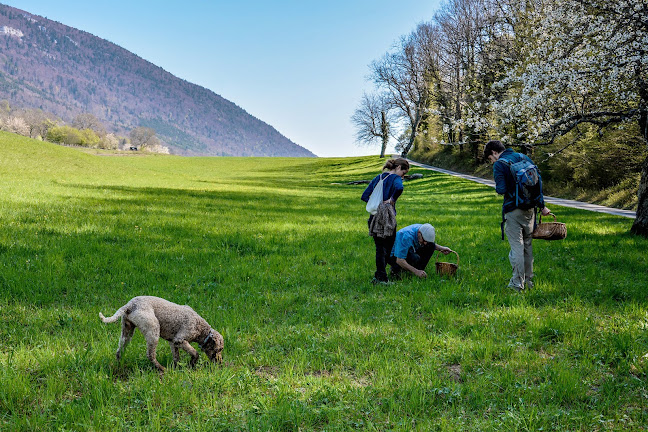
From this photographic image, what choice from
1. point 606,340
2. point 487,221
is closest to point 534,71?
point 487,221

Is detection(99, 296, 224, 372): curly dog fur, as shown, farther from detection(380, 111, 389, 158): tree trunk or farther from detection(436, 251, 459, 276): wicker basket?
detection(380, 111, 389, 158): tree trunk

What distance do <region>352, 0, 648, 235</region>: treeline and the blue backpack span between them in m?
5.15

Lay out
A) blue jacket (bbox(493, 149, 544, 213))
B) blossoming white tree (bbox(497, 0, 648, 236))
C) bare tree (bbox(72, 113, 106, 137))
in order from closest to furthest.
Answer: blue jacket (bbox(493, 149, 544, 213)) < blossoming white tree (bbox(497, 0, 648, 236)) < bare tree (bbox(72, 113, 106, 137))

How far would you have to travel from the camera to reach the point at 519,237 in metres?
6.88

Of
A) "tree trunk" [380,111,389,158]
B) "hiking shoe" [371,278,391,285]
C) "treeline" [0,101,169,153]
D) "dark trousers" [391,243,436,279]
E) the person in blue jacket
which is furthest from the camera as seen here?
"treeline" [0,101,169,153]

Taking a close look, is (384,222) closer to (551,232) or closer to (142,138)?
(551,232)

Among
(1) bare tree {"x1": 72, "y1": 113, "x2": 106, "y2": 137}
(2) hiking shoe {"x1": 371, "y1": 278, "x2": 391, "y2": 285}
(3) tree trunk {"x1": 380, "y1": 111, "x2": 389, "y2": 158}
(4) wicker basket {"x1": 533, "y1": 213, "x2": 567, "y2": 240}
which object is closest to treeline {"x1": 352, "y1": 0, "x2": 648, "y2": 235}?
(4) wicker basket {"x1": 533, "y1": 213, "x2": 567, "y2": 240}

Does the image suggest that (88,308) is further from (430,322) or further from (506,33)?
(506,33)

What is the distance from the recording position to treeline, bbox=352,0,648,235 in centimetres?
1151

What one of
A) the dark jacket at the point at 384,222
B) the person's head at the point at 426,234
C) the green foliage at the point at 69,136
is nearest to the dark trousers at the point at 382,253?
Answer: the dark jacket at the point at 384,222

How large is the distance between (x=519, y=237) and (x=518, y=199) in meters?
0.71

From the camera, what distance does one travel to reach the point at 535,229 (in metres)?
7.16

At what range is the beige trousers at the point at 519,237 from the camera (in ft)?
22.4

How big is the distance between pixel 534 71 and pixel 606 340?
36.1 ft
